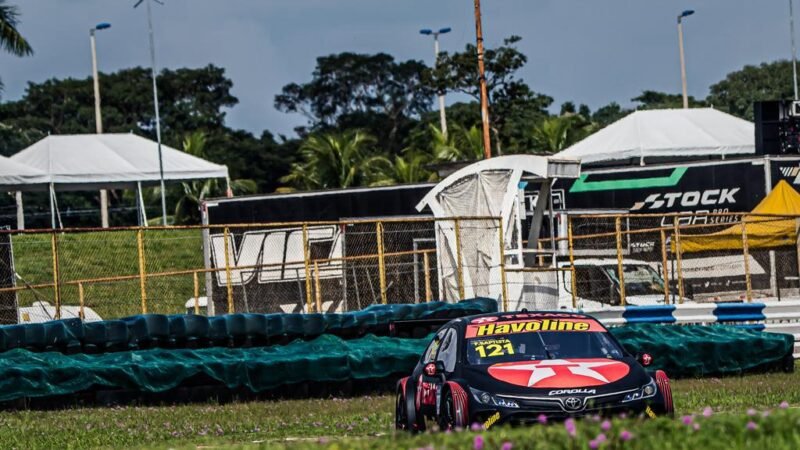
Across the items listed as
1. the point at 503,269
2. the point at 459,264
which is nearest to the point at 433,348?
the point at 459,264

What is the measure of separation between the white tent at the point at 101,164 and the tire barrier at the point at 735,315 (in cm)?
2738

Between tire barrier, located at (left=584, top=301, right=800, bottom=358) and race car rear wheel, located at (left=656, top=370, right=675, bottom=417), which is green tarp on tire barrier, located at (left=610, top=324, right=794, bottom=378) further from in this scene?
race car rear wheel, located at (left=656, top=370, right=675, bottom=417)

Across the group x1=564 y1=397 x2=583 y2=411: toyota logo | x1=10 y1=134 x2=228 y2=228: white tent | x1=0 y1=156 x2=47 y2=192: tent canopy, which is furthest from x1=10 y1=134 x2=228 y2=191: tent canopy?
x1=564 y1=397 x2=583 y2=411: toyota logo

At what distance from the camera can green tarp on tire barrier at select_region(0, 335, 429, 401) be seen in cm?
1862

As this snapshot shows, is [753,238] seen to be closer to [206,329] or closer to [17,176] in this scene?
[206,329]

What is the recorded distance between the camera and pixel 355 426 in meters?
15.6

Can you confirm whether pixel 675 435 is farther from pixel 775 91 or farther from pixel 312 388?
pixel 775 91

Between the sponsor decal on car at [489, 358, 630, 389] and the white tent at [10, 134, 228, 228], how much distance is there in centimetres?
3625

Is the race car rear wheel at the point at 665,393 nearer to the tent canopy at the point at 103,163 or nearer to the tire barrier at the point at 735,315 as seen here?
the tire barrier at the point at 735,315

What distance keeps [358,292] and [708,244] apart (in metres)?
8.08

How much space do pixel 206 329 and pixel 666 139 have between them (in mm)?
35756

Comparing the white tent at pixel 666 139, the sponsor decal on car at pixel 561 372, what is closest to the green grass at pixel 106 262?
the white tent at pixel 666 139

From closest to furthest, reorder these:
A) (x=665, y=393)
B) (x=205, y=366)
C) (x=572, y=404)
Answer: (x=572, y=404), (x=665, y=393), (x=205, y=366)

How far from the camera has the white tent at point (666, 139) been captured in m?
53.9
